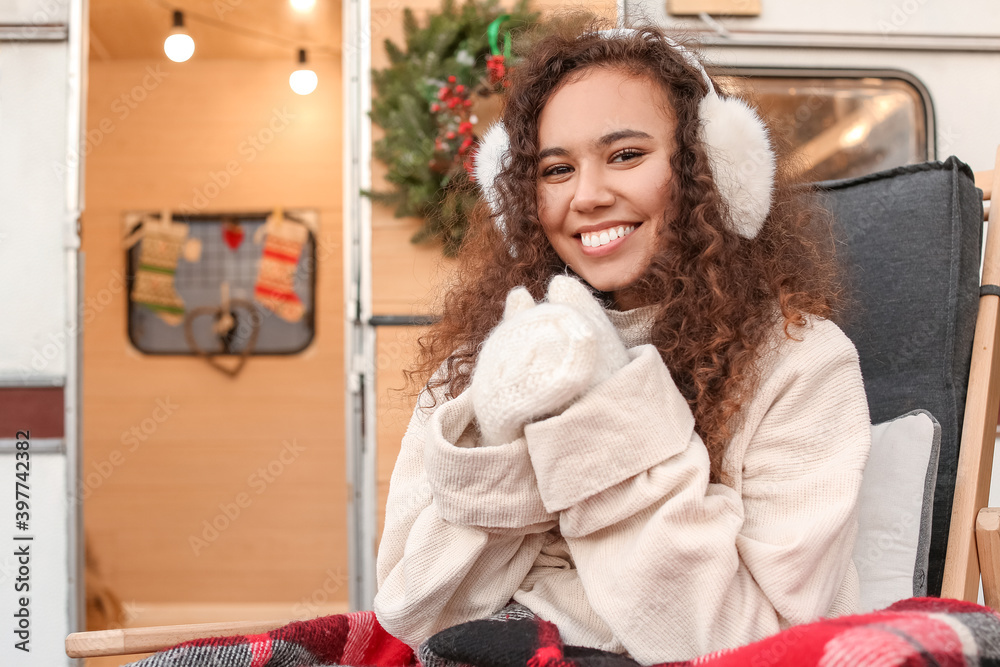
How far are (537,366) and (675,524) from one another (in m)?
0.29

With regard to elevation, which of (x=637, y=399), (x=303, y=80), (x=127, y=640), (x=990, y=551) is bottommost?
(x=127, y=640)

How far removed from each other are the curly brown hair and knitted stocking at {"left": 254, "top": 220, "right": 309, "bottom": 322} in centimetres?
321

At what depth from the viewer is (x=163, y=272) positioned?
4.60 metres

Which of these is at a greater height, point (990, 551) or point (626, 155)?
point (626, 155)

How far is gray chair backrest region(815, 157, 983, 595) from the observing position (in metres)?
1.57

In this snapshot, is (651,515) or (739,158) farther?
(739,158)

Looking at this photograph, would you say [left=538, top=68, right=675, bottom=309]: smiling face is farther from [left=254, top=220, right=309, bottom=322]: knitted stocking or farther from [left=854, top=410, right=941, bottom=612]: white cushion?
[left=254, top=220, right=309, bottom=322]: knitted stocking

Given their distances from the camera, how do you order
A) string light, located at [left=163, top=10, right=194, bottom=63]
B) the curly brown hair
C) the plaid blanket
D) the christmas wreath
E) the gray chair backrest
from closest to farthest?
the plaid blanket
the curly brown hair
the gray chair backrest
the christmas wreath
string light, located at [left=163, top=10, right=194, bottom=63]

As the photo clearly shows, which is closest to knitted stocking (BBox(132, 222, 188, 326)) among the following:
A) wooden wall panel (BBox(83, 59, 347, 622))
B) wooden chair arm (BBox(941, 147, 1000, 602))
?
wooden wall panel (BBox(83, 59, 347, 622))

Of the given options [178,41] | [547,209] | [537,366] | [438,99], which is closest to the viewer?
[537,366]

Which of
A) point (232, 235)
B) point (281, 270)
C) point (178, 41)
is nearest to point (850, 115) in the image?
point (281, 270)

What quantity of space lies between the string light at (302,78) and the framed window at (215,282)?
0.75 meters

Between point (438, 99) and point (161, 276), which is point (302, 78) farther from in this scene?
point (438, 99)

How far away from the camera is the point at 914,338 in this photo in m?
1.62
